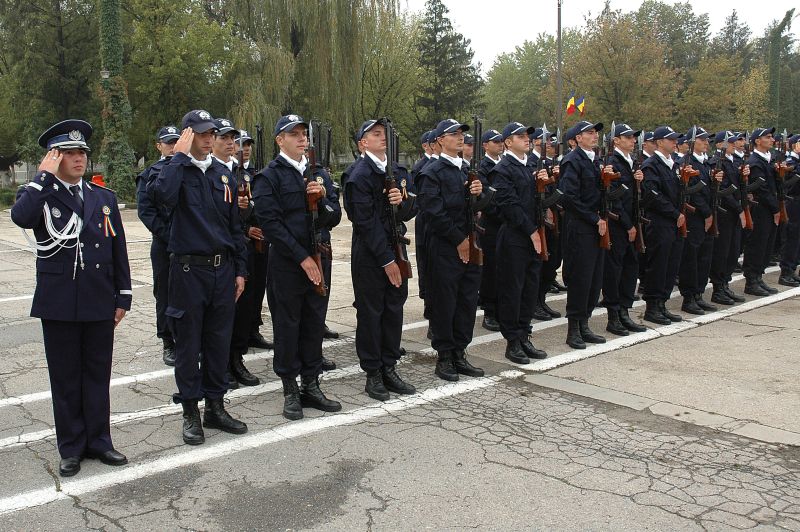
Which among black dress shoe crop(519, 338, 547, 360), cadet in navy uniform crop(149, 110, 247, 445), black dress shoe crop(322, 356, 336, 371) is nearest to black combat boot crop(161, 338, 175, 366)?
black dress shoe crop(322, 356, 336, 371)

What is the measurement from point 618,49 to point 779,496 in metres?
28.7

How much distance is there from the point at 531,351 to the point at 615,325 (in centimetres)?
146

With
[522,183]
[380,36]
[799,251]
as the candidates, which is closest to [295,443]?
[522,183]

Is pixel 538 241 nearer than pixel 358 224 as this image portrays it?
No

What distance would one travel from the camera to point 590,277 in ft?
23.5

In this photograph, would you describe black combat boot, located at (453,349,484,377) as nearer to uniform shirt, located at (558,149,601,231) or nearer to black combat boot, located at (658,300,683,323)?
uniform shirt, located at (558,149,601,231)

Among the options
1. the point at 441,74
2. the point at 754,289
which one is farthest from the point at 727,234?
the point at 441,74

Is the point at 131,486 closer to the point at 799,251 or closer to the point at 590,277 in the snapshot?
the point at 590,277

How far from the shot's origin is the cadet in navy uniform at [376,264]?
5.49 meters

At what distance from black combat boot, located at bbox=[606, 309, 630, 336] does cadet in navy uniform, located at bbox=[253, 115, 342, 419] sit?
3.66 meters

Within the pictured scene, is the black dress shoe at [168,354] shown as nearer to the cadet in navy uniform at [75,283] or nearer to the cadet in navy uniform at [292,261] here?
the cadet in navy uniform at [292,261]

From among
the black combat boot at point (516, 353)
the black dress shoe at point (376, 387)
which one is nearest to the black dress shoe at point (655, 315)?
the black combat boot at point (516, 353)

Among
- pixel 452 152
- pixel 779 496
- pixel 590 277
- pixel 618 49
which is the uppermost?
pixel 618 49

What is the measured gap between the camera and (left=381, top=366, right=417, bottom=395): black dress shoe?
583 centimetres
